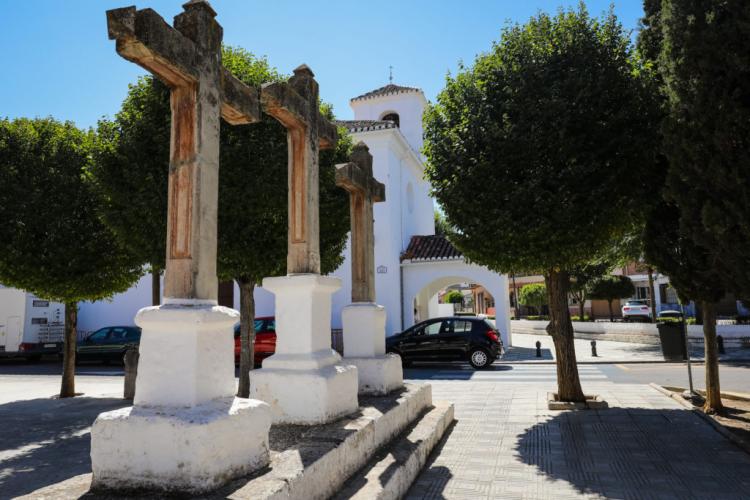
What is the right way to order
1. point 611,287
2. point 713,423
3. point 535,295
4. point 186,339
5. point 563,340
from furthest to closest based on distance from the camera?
point 535,295, point 611,287, point 563,340, point 713,423, point 186,339

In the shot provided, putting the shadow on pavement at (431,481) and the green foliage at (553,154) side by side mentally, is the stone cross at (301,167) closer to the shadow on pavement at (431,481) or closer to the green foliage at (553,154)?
the shadow on pavement at (431,481)

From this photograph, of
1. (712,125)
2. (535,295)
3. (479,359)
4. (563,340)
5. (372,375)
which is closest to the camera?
(712,125)

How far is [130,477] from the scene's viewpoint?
2.75 metres

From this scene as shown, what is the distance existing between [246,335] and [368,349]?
3828 mm

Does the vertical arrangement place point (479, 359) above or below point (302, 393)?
below

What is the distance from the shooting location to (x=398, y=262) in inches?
788

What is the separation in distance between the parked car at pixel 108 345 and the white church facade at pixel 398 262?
202 cm

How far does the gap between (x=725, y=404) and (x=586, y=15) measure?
667 centimetres

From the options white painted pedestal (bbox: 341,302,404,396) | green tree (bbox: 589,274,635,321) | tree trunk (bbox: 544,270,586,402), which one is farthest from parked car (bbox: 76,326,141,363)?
green tree (bbox: 589,274,635,321)

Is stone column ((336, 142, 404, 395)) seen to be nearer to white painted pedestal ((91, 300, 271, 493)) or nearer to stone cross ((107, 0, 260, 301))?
stone cross ((107, 0, 260, 301))

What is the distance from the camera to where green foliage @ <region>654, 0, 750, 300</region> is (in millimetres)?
5043

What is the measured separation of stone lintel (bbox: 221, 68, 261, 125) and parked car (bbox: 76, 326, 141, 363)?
1710 cm

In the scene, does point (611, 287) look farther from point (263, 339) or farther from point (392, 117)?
point (263, 339)

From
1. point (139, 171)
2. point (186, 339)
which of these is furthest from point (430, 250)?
point (186, 339)
